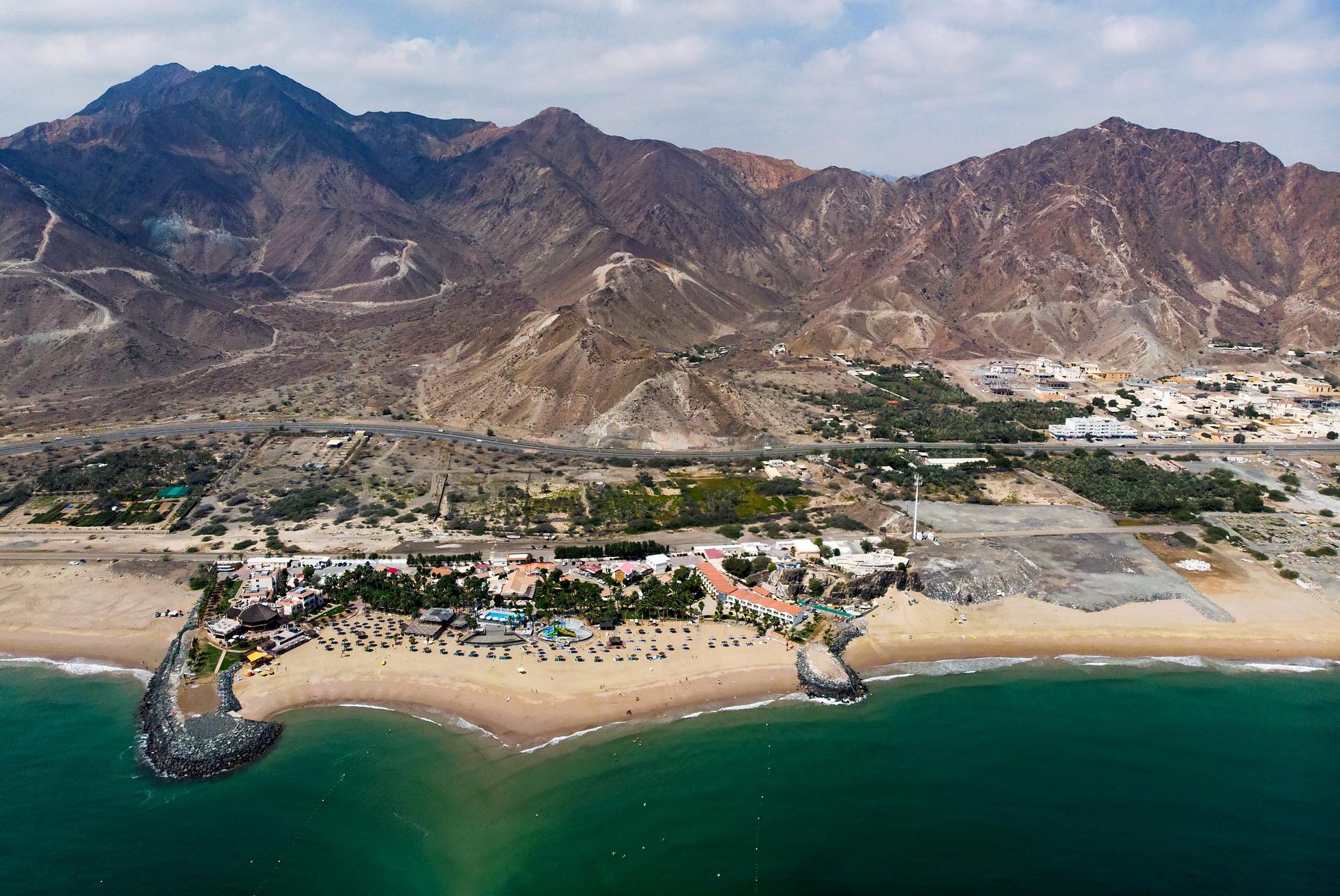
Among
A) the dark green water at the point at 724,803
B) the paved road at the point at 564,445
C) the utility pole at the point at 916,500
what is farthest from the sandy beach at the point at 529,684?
the paved road at the point at 564,445

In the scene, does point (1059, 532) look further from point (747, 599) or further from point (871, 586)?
point (747, 599)

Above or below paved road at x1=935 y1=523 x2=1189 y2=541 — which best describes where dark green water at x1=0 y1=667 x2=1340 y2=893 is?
below

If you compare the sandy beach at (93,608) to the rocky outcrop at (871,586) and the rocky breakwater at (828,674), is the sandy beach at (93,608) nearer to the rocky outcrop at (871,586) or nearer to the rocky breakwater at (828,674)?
the rocky breakwater at (828,674)

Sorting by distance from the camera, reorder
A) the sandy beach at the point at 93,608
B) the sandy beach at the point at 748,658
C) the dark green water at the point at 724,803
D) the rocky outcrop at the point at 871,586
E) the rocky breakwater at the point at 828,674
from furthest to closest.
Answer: the rocky outcrop at the point at 871,586, the sandy beach at the point at 93,608, the rocky breakwater at the point at 828,674, the sandy beach at the point at 748,658, the dark green water at the point at 724,803

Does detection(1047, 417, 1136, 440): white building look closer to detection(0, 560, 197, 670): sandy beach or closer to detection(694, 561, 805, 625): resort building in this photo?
detection(694, 561, 805, 625): resort building

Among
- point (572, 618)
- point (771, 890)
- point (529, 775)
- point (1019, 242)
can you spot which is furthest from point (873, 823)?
point (1019, 242)

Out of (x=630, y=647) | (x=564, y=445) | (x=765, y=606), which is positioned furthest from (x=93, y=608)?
(x=564, y=445)

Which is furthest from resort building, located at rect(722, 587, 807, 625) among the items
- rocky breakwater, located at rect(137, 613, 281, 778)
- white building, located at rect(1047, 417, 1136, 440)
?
white building, located at rect(1047, 417, 1136, 440)
